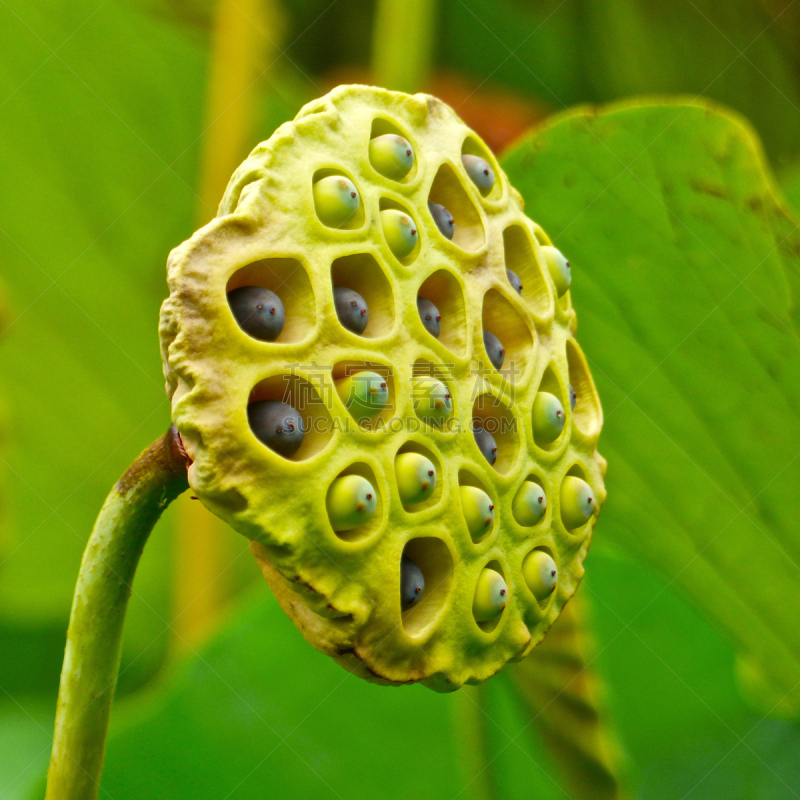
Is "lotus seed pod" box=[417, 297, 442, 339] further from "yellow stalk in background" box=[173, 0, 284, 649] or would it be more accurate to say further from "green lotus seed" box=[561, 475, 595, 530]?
"yellow stalk in background" box=[173, 0, 284, 649]

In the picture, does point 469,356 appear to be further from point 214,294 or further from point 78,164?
point 78,164

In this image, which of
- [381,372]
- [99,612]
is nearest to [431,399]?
[381,372]

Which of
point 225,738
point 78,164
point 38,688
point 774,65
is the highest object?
point 774,65

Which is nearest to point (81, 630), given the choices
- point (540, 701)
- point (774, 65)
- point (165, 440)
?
point (165, 440)

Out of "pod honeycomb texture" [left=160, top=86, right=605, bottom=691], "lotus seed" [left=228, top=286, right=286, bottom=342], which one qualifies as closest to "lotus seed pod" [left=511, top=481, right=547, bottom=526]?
"pod honeycomb texture" [left=160, top=86, right=605, bottom=691]

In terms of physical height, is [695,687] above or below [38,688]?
above

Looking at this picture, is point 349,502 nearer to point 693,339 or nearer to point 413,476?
point 413,476

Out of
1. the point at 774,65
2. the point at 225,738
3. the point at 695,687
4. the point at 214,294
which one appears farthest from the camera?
the point at 774,65
